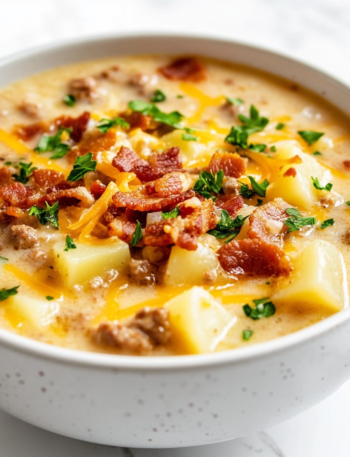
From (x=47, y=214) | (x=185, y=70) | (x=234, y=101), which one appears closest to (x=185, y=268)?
(x=47, y=214)

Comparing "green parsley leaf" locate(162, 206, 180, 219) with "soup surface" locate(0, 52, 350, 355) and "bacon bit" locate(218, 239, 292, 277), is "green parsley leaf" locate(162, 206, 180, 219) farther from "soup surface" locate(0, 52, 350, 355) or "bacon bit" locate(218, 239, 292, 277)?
"bacon bit" locate(218, 239, 292, 277)

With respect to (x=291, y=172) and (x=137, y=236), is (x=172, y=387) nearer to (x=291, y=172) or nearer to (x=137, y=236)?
(x=137, y=236)

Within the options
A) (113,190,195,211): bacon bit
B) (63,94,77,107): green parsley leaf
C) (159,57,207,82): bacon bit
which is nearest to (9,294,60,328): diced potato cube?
(113,190,195,211): bacon bit

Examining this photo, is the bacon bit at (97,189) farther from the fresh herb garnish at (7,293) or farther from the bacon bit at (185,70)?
the bacon bit at (185,70)

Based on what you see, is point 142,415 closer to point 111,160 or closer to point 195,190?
point 195,190

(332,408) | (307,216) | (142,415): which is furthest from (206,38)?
(142,415)

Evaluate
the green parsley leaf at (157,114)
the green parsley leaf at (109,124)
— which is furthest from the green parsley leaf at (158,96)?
the green parsley leaf at (109,124)
